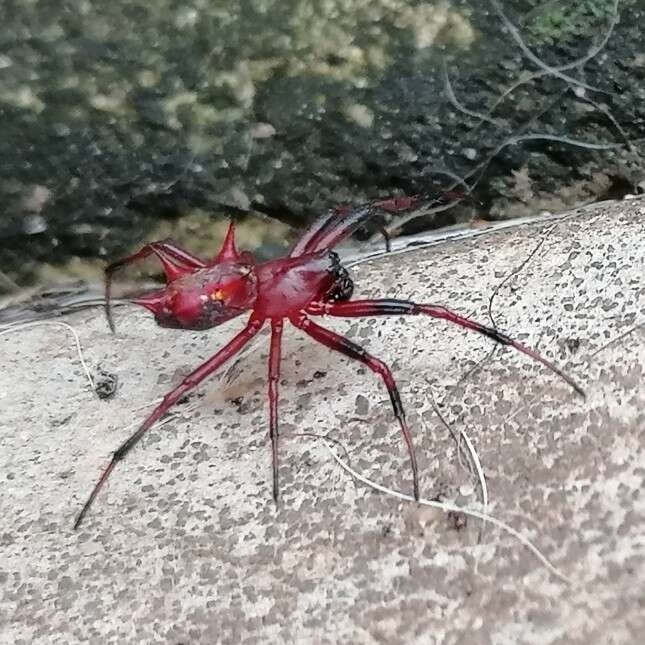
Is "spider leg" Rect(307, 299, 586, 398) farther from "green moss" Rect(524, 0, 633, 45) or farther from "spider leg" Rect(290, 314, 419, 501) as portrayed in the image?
"green moss" Rect(524, 0, 633, 45)

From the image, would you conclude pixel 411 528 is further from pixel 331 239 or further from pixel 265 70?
pixel 265 70

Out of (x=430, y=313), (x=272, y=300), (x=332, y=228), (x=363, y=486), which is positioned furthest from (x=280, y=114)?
(x=363, y=486)

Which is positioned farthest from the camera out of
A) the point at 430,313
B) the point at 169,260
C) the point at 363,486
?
the point at 169,260

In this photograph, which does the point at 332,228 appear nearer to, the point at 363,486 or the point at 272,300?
the point at 272,300

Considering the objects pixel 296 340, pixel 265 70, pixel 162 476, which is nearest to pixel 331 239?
pixel 296 340

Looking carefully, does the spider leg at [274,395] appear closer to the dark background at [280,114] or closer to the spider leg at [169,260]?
the spider leg at [169,260]

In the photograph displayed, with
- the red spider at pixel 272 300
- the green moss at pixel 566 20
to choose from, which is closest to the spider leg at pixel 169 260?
the red spider at pixel 272 300
